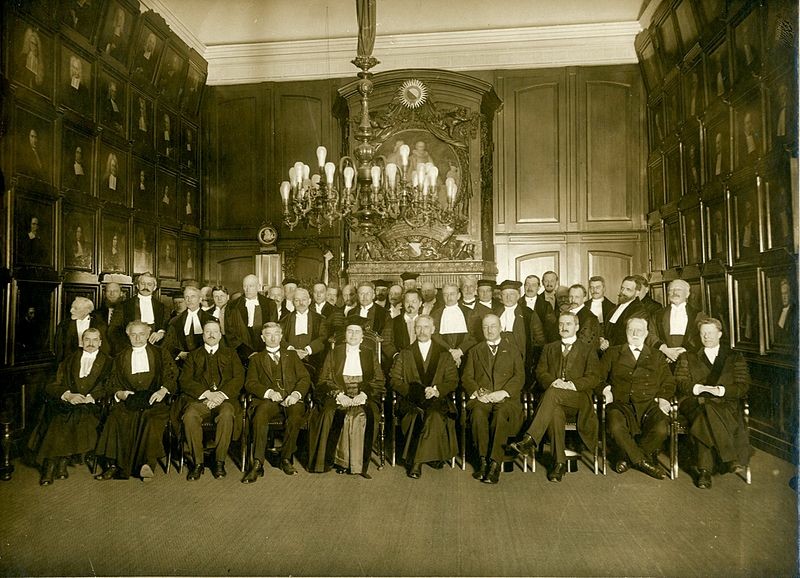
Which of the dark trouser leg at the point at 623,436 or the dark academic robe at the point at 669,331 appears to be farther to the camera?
the dark academic robe at the point at 669,331

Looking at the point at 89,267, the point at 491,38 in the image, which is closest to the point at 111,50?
the point at 89,267

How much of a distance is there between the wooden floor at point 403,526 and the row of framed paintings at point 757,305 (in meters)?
1.08

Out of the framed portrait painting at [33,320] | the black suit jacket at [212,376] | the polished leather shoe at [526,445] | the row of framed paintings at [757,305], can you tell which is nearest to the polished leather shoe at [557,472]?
the polished leather shoe at [526,445]

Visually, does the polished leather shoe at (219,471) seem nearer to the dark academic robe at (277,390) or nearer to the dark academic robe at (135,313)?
the dark academic robe at (277,390)

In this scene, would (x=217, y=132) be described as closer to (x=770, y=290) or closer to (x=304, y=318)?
(x=304, y=318)

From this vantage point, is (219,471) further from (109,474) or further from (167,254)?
(167,254)

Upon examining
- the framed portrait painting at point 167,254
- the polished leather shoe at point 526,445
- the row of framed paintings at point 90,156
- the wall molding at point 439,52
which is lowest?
the polished leather shoe at point 526,445

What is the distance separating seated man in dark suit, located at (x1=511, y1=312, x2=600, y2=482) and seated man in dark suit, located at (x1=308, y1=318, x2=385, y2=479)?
118 cm

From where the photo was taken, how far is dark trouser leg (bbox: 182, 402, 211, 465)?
4.44 metres

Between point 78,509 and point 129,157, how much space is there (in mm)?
4425

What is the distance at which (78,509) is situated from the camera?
3.78m

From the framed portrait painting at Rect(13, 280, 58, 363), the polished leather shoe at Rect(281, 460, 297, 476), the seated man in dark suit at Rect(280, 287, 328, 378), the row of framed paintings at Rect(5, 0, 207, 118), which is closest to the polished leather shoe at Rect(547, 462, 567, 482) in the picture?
the polished leather shoe at Rect(281, 460, 297, 476)

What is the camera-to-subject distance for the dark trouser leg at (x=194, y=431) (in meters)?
4.44

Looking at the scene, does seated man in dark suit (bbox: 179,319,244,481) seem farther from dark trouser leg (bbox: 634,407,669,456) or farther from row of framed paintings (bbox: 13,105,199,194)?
dark trouser leg (bbox: 634,407,669,456)
